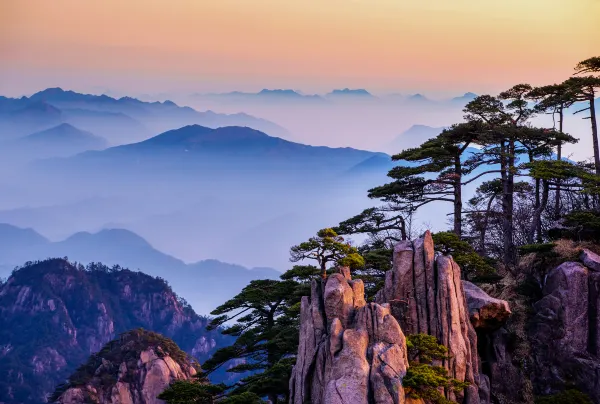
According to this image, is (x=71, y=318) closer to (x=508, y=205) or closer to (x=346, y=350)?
(x=508, y=205)

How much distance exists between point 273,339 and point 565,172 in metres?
14.8

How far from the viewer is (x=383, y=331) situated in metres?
21.7

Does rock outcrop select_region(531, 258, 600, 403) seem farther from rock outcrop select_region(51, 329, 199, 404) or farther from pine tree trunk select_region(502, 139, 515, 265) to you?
rock outcrop select_region(51, 329, 199, 404)

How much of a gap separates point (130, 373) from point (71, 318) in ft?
157

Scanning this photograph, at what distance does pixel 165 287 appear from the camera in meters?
110

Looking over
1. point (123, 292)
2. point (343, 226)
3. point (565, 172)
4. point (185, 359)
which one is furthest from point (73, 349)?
point (565, 172)

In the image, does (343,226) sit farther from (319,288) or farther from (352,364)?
(352,364)

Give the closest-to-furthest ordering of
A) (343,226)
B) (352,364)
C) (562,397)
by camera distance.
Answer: (352,364) < (562,397) < (343,226)

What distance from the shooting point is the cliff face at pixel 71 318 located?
90.3m

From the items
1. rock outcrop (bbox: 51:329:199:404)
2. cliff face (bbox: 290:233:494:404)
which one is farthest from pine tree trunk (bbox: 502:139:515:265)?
rock outcrop (bbox: 51:329:199:404)

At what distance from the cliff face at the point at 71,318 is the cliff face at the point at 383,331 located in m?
66.9

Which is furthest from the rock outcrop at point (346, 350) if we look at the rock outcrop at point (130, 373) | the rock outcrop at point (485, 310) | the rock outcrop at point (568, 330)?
the rock outcrop at point (130, 373)

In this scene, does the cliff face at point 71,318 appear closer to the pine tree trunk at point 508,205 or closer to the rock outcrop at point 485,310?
the pine tree trunk at point 508,205

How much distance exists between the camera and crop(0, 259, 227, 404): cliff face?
90.3m
